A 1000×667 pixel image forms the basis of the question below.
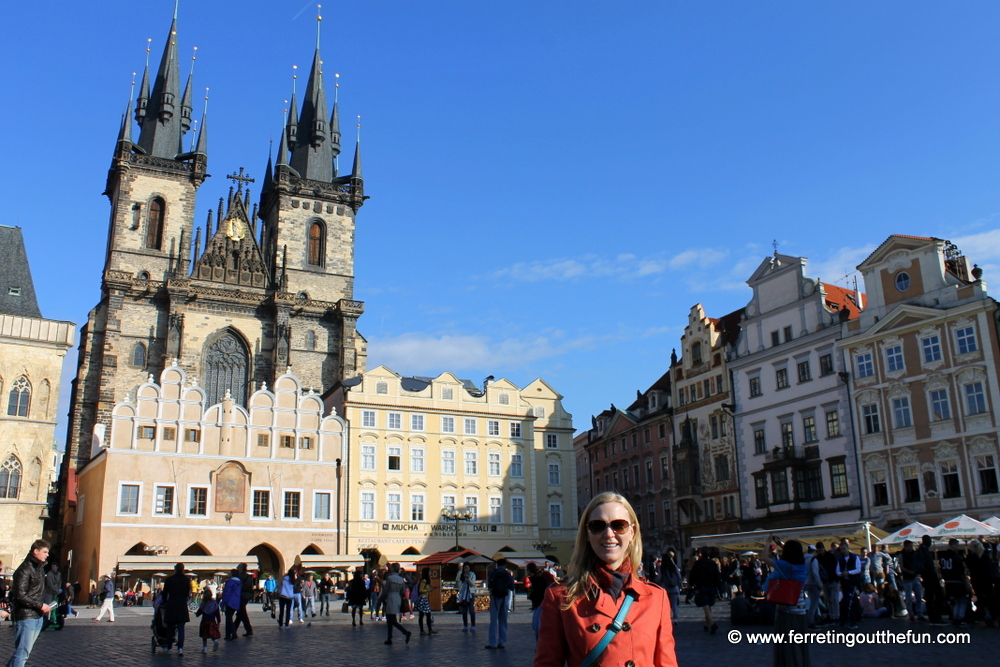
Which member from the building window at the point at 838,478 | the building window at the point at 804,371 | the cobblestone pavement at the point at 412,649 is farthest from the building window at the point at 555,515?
the cobblestone pavement at the point at 412,649

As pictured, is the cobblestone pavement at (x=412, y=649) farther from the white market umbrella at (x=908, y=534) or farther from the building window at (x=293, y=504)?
the building window at (x=293, y=504)

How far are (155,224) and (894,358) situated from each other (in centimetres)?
4492

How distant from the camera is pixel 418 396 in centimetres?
4791

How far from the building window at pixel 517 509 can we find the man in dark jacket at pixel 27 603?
1574 inches

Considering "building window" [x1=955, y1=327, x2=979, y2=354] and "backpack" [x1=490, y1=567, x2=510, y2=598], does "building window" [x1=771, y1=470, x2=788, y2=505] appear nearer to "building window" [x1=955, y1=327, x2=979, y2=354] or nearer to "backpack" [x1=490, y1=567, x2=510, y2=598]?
"building window" [x1=955, y1=327, x2=979, y2=354]

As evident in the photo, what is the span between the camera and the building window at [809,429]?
130 ft

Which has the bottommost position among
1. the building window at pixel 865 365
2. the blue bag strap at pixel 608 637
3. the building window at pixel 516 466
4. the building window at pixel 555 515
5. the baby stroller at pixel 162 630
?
the baby stroller at pixel 162 630

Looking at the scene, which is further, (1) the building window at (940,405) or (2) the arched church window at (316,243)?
(2) the arched church window at (316,243)

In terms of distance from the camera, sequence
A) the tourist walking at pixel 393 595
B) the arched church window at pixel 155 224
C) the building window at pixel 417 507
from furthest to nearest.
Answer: the arched church window at pixel 155 224
the building window at pixel 417 507
the tourist walking at pixel 393 595

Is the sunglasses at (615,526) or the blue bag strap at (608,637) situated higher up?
the sunglasses at (615,526)

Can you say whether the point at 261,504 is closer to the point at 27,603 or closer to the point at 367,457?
the point at 367,457

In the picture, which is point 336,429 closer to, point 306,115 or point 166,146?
point 166,146

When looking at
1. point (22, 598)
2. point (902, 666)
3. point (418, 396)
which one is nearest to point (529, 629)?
point (902, 666)

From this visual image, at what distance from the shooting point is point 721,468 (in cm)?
4469
